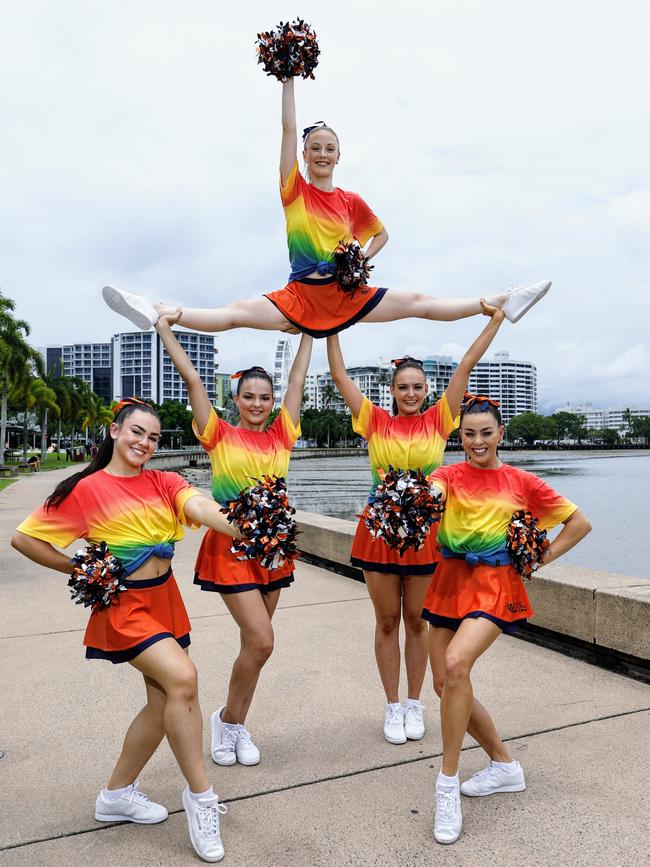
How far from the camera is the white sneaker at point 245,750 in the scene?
3637mm

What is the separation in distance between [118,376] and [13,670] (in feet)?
482

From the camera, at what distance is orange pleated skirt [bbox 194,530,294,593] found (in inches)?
140

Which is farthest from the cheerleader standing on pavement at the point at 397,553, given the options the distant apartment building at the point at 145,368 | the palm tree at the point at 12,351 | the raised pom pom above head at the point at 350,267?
the distant apartment building at the point at 145,368

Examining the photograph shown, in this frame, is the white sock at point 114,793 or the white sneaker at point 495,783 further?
the white sneaker at point 495,783

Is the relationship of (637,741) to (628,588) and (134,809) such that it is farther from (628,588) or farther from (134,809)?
(134,809)

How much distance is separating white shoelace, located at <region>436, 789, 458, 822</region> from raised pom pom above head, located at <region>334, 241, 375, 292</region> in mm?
2373

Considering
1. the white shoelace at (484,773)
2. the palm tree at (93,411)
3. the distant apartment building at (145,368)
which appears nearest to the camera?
the white shoelace at (484,773)

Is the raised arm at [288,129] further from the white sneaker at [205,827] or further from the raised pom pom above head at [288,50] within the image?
the white sneaker at [205,827]

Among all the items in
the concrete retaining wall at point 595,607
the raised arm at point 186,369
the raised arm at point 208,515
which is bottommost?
the concrete retaining wall at point 595,607

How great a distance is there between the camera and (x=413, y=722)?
395 cm

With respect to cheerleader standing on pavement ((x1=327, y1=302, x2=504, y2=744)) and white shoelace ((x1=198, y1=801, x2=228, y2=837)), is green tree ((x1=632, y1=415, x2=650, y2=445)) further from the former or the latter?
white shoelace ((x1=198, y1=801, x2=228, y2=837))

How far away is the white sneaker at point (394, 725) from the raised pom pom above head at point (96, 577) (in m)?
1.83

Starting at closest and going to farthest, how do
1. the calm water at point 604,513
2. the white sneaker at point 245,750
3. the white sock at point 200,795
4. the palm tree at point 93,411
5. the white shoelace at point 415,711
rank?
the white sock at point 200,795 → the white sneaker at point 245,750 → the white shoelace at point 415,711 → the calm water at point 604,513 → the palm tree at point 93,411

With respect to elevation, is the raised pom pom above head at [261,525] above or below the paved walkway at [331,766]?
above
